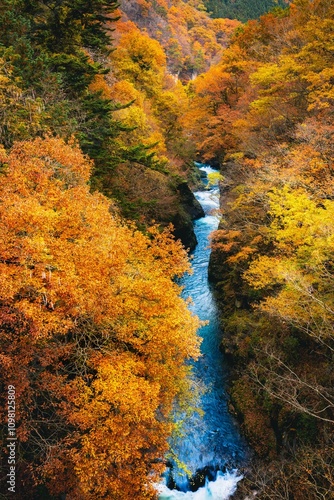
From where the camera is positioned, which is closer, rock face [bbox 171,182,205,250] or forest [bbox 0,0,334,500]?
forest [bbox 0,0,334,500]

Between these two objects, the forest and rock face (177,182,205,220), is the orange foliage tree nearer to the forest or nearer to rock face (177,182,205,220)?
the forest

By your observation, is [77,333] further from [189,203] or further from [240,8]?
[240,8]

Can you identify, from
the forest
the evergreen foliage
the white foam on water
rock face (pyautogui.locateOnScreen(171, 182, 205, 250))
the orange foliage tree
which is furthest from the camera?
the evergreen foliage

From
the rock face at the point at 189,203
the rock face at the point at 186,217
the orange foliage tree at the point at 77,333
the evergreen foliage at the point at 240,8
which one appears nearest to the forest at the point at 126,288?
the orange foliage tree at the point at 77,333

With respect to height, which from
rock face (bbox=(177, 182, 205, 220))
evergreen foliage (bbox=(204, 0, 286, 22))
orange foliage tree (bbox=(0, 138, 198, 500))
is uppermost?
evergreen foliage (bbox=(204, 0, 286, 22))

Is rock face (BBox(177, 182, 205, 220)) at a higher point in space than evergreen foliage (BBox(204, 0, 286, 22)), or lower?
lower

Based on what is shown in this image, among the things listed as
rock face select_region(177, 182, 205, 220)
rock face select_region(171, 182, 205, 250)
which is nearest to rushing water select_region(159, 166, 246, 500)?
rock face select_region(171, 182, 205, 250)
